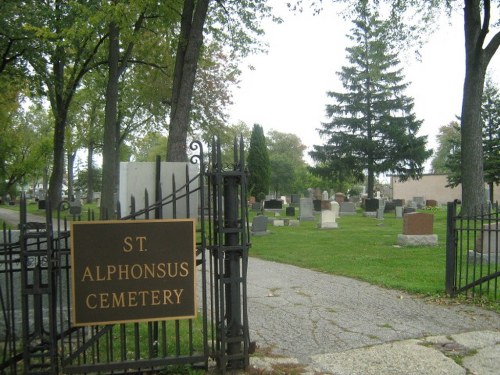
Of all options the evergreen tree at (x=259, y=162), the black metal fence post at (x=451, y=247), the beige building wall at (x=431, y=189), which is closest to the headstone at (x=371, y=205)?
the evergreen tree at (x=259, y=162)

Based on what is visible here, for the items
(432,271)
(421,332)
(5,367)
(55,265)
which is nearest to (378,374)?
(421,332)

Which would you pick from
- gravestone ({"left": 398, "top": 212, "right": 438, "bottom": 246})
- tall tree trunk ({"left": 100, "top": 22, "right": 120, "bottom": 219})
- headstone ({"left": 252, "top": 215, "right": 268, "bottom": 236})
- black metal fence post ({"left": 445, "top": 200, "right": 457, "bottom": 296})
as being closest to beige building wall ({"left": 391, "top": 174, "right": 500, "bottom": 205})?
headstone ({"left": 252, "top": 215, "right": 268, "bottom": 236})

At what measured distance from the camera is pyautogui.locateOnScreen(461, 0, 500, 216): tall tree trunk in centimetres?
1516

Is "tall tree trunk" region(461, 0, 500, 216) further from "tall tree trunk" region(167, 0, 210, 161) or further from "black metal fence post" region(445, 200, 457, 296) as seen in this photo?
"tall tree trunk" region(167, 0, 210, 161)

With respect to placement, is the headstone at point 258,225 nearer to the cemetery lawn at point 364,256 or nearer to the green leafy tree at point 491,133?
the cemetery lawn at point 364,256

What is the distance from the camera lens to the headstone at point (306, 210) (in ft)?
87.0

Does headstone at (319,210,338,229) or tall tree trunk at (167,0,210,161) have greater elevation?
tall tree trunk at (167,0,210,161)

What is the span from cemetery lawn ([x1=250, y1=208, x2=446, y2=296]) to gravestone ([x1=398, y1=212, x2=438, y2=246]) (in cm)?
34

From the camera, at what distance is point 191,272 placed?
4.41 metres

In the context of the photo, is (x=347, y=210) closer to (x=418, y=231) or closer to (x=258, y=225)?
(x=258, y=225)

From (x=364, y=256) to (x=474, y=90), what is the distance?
6.55 metres

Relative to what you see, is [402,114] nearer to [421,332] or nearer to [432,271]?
[432,271]

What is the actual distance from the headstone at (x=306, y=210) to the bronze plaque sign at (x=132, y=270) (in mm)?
22355

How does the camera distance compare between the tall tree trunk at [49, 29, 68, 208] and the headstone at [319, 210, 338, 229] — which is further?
the tall tree trunk at [49, 29, 68, 208]
